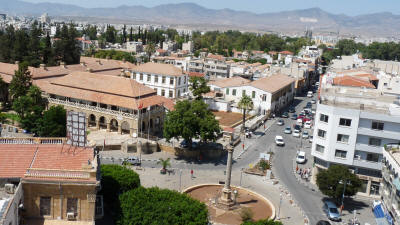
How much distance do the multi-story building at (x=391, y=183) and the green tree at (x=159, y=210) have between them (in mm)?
15929

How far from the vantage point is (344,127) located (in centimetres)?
4341

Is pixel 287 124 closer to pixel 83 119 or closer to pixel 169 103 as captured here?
pixel 169 103

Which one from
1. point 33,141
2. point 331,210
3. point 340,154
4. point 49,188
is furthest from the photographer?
point 340,154

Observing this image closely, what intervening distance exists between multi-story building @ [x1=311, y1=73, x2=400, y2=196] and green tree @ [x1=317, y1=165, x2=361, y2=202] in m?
3.93

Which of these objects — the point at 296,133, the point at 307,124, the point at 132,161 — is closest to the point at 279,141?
the point at 296,133

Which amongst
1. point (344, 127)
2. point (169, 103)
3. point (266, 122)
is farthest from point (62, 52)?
point (344, 127)

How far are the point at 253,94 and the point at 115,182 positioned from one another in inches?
1970

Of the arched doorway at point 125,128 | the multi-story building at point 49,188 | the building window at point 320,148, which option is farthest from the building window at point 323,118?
the multi-story building at point 49,188

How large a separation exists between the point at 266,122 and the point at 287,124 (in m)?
3.82

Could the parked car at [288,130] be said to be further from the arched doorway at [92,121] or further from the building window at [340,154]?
the arched doorway at [92,121]

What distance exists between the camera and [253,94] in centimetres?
7844

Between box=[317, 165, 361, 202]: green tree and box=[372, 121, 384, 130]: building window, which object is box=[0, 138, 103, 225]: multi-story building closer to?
box=[317, 165, 361, 202]: green tree

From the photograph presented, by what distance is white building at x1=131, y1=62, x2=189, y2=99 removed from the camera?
81.2m

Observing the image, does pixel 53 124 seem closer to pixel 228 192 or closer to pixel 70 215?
pixel 228 192
